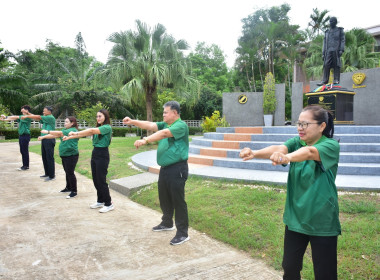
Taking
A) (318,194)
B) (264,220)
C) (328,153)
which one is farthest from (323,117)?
(264,220)

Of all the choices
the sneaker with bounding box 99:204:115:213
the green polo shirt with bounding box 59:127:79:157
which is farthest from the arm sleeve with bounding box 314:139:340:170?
the green polo shirt with bounding box 59:127:79:157

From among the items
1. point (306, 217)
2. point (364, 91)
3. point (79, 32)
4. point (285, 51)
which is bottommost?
point (306, 217)

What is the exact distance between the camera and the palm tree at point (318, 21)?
97.5ft

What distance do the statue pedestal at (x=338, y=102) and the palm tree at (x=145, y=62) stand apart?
617cm

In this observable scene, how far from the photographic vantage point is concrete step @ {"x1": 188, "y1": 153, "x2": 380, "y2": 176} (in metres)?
6.12

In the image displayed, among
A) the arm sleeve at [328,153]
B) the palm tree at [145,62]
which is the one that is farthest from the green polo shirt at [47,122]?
the arm sleeve at [328,153]

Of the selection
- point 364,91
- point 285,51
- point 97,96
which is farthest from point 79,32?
point 364,91

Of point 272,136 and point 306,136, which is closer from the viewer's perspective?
point 306,136

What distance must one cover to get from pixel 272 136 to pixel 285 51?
24.0 meters

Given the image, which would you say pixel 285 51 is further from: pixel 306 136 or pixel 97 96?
pixel 306 136

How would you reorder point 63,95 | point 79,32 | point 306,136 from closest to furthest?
1. point 306,136
2. point 63,95
3. point 79,32

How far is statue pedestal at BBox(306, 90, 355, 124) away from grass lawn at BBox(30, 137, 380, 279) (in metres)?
6.18

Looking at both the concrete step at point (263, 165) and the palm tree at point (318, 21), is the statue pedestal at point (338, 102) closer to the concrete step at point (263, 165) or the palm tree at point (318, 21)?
the concrete step at point (263, 165)

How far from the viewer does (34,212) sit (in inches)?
192
